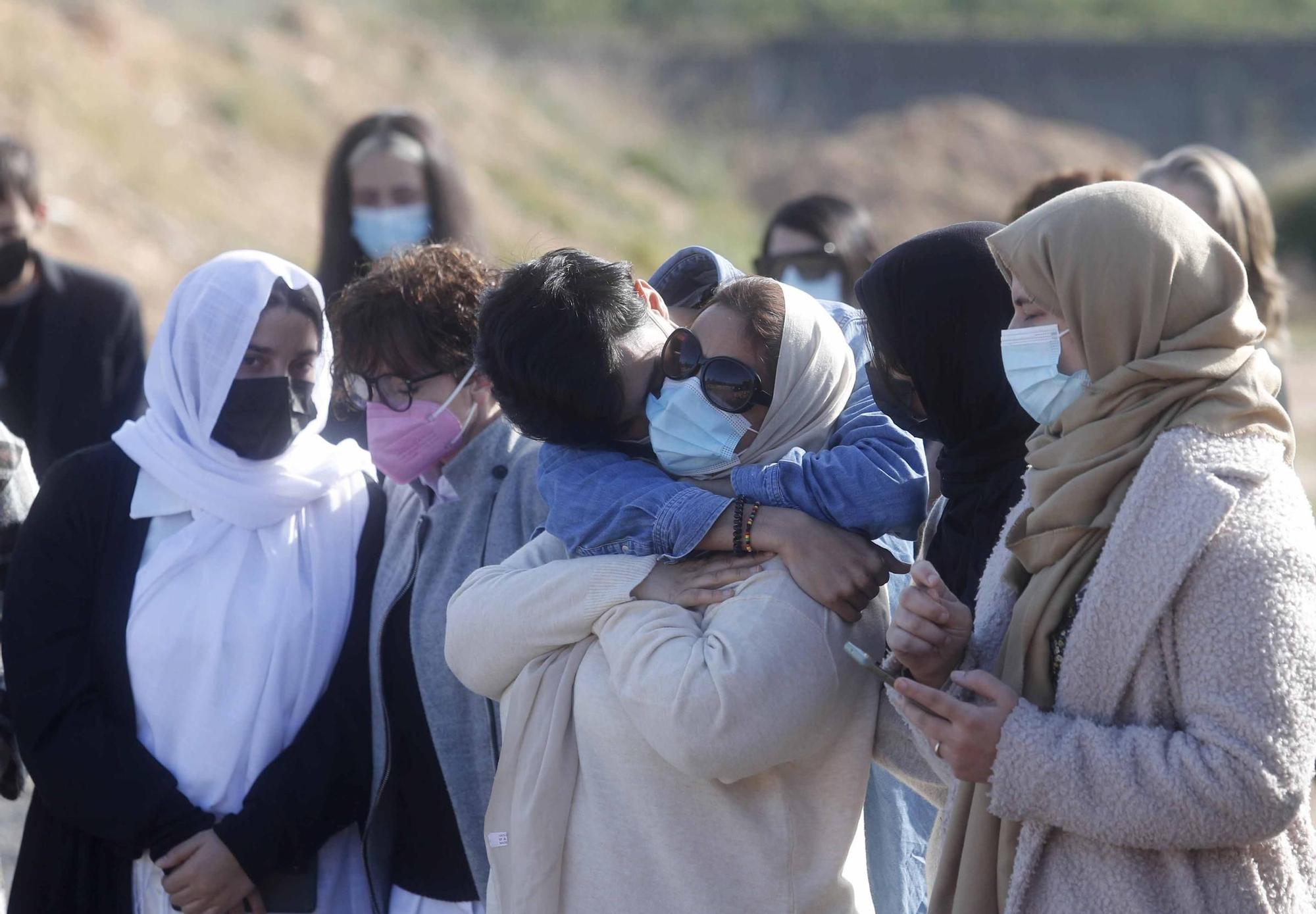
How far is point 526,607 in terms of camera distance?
7.18 ft

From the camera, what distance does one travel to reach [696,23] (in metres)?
36.8

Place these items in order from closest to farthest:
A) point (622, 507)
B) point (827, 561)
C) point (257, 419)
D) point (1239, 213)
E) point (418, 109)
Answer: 1. point (827, 561)
2. point (622, 507)
3. point (257, 419)
4. point (1239, 213)
5. point (418, 109)

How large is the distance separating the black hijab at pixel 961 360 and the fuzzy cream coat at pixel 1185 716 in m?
0.44

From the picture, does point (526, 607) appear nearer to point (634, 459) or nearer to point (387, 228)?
point (634, 459)

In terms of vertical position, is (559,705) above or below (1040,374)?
below

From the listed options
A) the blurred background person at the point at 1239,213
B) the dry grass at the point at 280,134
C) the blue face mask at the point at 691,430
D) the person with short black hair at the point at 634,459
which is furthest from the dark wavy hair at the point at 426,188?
the dry grass at the point at 280,134

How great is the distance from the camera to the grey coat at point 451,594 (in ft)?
8.86

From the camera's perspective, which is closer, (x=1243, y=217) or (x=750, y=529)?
(x=750, y=529)

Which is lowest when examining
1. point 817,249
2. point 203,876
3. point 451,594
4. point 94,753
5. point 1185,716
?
point 203,876

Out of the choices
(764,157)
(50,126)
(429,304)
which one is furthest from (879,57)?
(429,304)

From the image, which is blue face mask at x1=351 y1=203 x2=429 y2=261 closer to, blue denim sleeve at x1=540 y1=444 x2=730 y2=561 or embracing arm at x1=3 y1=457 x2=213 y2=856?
embracing arm at x1=3 y1=457 x2=213 y2=856

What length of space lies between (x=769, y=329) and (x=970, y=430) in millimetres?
430

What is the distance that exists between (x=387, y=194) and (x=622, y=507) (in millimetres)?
2739

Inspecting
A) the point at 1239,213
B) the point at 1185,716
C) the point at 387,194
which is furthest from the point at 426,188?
the point at 1185,716
